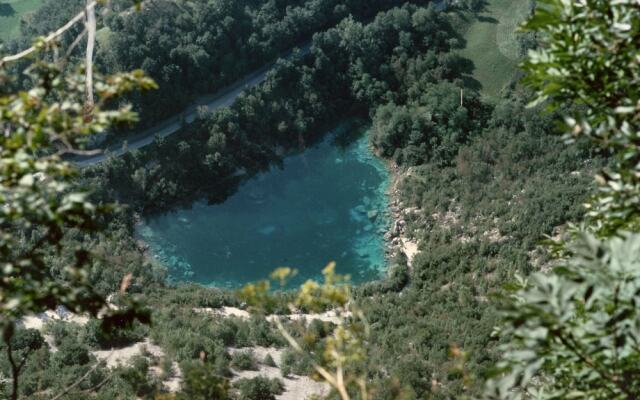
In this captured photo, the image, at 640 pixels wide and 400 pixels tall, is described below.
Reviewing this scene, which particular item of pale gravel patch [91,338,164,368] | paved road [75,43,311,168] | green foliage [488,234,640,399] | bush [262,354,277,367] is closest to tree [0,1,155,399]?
green foliage [488,234,640,399]

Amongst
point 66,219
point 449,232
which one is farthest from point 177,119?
point 66,219

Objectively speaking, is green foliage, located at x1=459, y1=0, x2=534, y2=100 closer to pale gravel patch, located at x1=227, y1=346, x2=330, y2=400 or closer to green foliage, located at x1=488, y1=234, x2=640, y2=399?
pale gravel patch, located at x1=227, y1=346, x2=330, y2=400

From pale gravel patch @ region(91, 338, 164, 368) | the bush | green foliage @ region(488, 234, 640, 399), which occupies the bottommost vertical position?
the bush

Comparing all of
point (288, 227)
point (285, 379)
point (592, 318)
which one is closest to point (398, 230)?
point (288, 227)

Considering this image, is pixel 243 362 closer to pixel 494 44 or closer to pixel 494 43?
pixel 494 44

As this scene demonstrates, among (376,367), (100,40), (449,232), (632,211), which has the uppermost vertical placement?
(632,211)

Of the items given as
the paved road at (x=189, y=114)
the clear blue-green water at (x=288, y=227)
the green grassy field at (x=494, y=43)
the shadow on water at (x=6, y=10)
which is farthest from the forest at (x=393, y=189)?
the shadow on water at (x=6, y=10)

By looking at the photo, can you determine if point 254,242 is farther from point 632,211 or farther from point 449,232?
point 632,211
